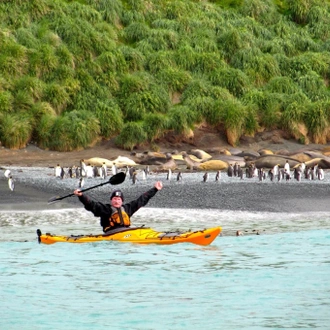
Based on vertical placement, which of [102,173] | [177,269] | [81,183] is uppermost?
[102,173]

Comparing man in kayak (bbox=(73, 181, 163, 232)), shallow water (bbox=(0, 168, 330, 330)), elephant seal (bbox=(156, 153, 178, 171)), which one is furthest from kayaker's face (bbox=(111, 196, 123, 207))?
elephant seal (bbox=(156, 153, 178, 171))

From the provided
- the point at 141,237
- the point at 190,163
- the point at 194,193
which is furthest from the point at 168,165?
the point at 141,237

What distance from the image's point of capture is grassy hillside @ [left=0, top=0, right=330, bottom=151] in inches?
1132

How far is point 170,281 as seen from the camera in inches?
438

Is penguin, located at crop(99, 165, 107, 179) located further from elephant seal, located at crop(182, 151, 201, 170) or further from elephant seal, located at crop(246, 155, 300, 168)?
elephant seal, located at crop(246, 155, 300, 168)

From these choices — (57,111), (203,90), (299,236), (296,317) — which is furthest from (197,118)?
(296,317)

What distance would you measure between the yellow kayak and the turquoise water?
0.13m

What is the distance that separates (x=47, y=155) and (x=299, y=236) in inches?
541

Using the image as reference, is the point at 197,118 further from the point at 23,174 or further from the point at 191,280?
the point at 191,280

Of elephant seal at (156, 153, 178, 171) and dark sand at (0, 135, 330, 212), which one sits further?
elephant seal at (156, 153, 178, 171)

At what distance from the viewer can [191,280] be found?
36.7 ft

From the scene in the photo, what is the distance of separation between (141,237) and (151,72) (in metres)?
20.0

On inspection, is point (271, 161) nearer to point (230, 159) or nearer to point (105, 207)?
point (230, 159)

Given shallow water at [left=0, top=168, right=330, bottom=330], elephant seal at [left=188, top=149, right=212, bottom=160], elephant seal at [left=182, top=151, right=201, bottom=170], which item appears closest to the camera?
shallow water at [left=0, top=168, right=330, bottom=330]
